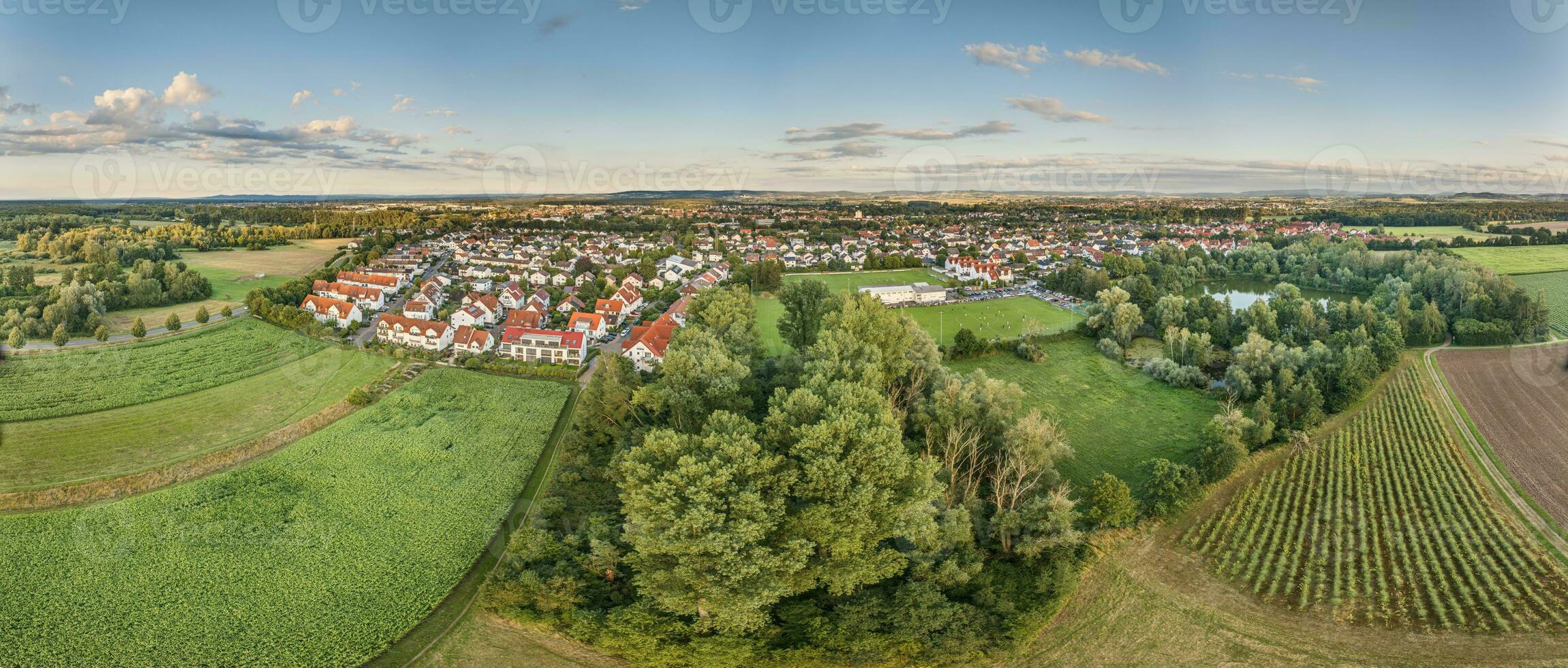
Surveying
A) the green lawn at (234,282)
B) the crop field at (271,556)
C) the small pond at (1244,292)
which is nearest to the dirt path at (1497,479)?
the small pond at (1244,292)

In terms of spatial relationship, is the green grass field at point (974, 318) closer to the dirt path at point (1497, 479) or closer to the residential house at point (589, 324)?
the residential house at point (589, 324)

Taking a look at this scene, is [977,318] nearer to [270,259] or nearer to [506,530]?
[506,530]

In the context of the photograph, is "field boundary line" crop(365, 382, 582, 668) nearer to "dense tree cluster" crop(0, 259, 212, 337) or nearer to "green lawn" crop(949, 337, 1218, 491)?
"green lawn" crop(949, 337, 1218, 491)

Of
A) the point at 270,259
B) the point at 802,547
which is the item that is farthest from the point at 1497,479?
the point at 270,259

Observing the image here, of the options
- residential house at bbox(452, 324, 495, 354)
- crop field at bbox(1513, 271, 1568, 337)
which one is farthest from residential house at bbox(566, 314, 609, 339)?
crop field at bbox(1513, 271, 1568, 337)

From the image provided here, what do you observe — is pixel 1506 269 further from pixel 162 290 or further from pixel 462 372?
pixel 162 290

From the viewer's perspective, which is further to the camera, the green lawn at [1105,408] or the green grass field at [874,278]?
the green grass field at [874,278]

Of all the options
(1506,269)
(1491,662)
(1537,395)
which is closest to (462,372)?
(1491,662)
